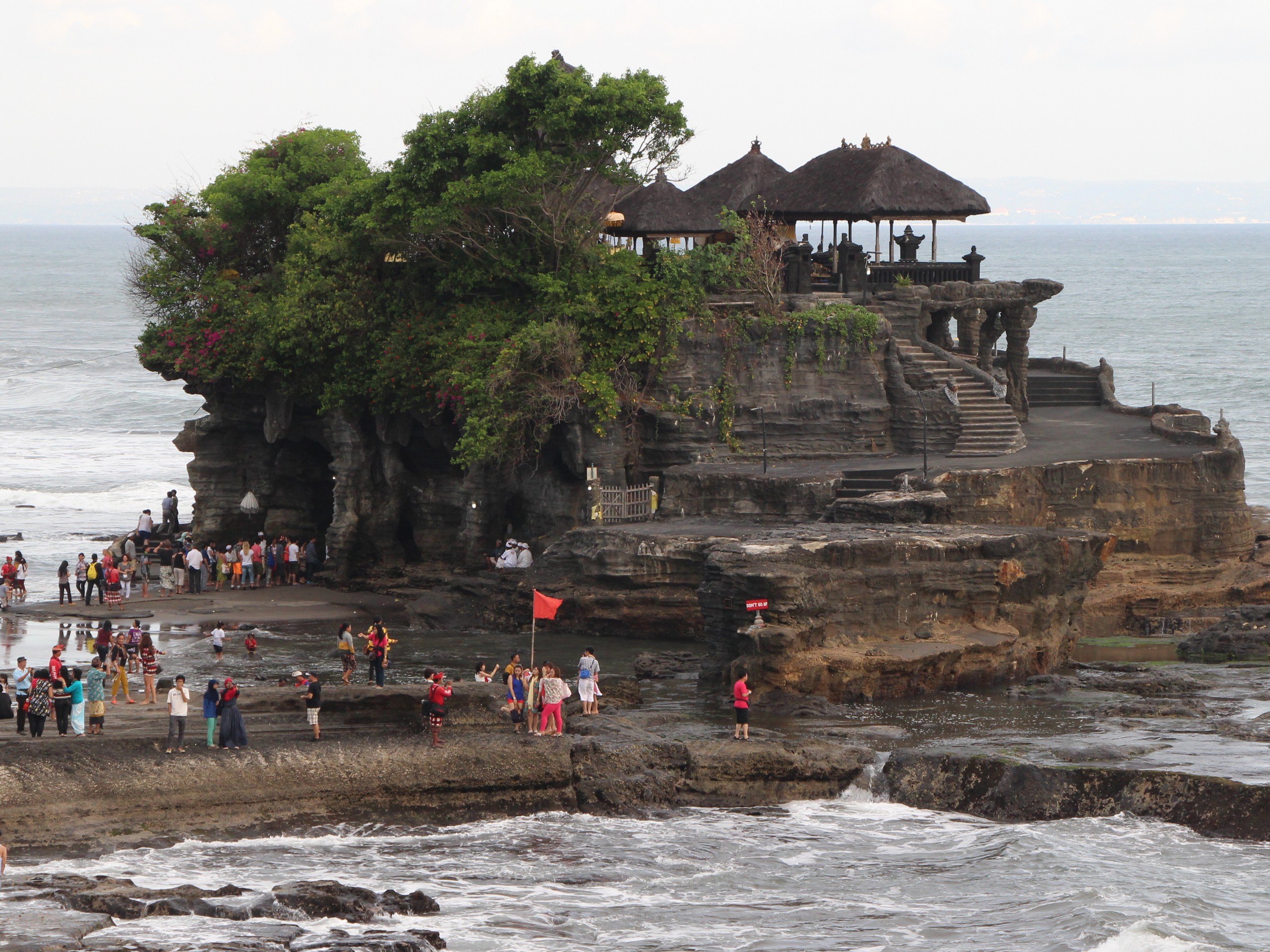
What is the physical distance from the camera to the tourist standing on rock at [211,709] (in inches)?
1064

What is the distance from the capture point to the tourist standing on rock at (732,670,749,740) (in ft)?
94.0

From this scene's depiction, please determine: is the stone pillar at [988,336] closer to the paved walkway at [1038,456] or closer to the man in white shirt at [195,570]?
the paved walkway at [1038,456]

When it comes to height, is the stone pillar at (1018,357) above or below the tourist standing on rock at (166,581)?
above

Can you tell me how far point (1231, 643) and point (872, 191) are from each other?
14.7 metres

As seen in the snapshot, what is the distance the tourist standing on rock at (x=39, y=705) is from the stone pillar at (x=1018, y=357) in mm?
27781

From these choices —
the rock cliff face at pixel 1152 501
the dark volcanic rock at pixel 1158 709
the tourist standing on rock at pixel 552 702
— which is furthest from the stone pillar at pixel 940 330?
the tourist standing on rock at pixel 552 702

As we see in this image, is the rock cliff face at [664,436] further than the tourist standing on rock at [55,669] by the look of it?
Yes

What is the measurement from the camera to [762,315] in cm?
4216

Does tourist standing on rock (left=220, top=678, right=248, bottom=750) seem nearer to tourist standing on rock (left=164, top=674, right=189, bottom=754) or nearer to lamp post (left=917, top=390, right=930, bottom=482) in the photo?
tourist standing on rock (left=164, top=674, right=189, bottom=754)

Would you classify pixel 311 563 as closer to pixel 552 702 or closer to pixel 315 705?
pixel 315 705

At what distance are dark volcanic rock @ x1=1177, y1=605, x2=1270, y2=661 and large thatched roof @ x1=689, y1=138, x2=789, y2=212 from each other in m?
17.0

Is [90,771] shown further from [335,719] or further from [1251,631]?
[1251,631]

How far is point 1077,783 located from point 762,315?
17973 mm

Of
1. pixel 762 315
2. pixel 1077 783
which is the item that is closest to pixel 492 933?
pixel 1077 783
